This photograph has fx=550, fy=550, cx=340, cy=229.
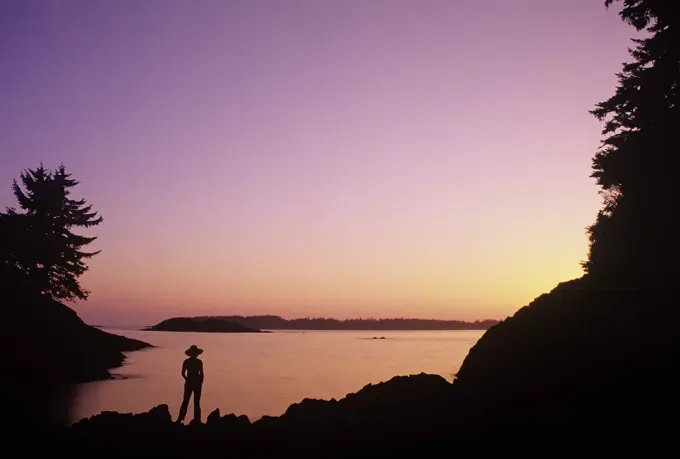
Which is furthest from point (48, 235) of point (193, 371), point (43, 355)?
point (193, 371)

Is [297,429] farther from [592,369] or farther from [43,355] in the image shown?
[43,355]

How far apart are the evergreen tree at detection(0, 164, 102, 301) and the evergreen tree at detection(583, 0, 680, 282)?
42887 mm

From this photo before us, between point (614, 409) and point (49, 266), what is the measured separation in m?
47.1

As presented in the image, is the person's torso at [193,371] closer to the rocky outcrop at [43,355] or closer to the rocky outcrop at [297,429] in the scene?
the rocky outcrop at [297,429]

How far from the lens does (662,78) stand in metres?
23.3

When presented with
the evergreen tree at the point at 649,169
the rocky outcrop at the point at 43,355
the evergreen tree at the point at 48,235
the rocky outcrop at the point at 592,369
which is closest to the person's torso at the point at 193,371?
the rocky outcrop at the point at 43,355

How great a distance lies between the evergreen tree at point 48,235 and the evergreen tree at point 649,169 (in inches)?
1688

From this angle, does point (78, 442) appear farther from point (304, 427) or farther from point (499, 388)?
point (499, 388)

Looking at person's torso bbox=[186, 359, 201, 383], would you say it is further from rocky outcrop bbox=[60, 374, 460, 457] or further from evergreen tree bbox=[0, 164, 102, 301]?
evergreen tree bbox=[0, 164, 102, 301]

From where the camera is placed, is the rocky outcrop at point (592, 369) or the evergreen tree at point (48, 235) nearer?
the rocky outcrop at point (592, 369)

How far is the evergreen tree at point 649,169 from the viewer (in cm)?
2153

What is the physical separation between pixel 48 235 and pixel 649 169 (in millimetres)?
47761

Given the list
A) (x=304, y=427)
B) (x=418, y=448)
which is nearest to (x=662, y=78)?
(x=418, y=448)

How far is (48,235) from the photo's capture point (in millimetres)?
49812
